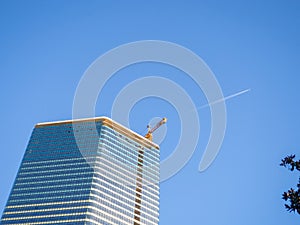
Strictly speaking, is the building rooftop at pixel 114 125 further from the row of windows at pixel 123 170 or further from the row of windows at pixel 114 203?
the row of windows at pixel 114 203

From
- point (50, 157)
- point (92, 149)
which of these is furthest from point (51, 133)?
point (92, 149)

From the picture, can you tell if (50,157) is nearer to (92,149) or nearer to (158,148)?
(92,149)

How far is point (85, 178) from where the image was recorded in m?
142

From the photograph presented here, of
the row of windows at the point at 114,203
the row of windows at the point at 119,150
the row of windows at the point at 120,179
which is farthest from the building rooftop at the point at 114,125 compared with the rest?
the row of windows at the point at 114,203

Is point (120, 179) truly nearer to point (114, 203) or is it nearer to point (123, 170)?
point (123, 170)

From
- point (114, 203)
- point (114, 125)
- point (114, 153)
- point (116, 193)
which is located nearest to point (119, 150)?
point (114, 153)

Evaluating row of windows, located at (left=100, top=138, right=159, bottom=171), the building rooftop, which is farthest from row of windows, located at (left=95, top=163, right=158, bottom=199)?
the building rooftop

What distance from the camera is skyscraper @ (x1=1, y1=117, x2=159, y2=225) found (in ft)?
441

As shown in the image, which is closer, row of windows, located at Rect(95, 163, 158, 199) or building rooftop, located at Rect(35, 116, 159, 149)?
row of windows, located at Rect(95, 163, 158, 199)

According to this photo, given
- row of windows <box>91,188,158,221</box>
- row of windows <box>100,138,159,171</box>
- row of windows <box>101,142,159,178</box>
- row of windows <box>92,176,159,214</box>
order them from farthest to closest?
row of windows <box>100,138,159,171</box>, row of windows <box>101,142,159,178</box>, row of windows <box>92,176,159,214</box>, row of windows <box>91,188,158,221</box>

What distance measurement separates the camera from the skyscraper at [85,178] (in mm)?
134500

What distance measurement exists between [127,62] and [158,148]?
16932 centimetres

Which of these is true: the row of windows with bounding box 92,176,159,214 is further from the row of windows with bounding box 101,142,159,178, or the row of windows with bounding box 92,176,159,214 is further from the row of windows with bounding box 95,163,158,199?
the row of windows with bounding box 101,142,159,178

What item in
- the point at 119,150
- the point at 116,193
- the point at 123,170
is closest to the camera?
the point at 116,193
